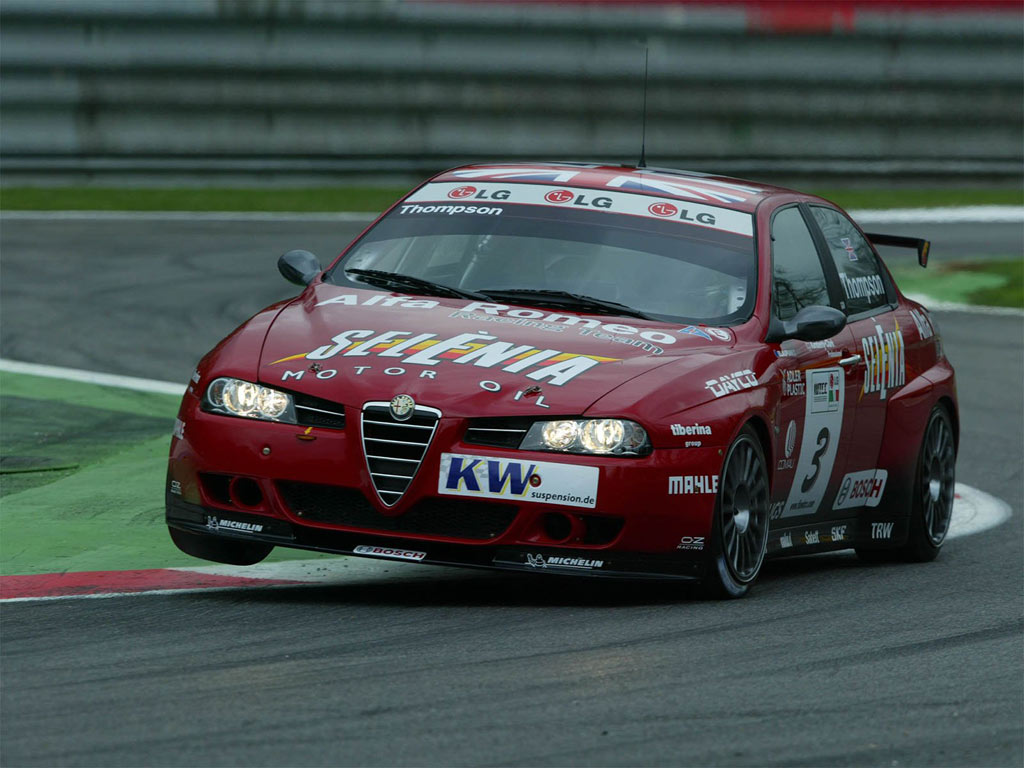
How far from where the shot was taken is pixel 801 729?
16.0 ft

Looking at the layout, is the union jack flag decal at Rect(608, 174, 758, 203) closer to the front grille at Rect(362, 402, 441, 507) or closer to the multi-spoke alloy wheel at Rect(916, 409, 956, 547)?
the multi-spoke alloy wheel at Rect(916, 409, 956, 547)

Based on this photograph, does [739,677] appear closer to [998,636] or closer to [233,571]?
[998,636]

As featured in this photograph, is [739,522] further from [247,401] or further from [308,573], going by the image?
[247,401]

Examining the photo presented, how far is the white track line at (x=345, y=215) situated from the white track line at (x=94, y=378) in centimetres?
717

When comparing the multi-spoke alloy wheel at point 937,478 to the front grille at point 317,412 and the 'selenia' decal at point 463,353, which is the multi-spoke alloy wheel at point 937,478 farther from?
the front grille at point 317,412

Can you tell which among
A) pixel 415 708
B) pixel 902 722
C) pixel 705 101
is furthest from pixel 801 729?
pixel 705 101

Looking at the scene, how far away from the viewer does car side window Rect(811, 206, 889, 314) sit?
831 cm

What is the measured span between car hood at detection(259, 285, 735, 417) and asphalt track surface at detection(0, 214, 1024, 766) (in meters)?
0.68

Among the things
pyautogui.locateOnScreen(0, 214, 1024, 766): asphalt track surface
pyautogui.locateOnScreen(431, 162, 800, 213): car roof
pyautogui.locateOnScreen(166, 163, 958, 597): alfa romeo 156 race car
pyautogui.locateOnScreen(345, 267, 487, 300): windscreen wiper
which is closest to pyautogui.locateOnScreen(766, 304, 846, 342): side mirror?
pyautogui.locateOnScreen(166, 163, 958, 597): alfa romeo 156 race car

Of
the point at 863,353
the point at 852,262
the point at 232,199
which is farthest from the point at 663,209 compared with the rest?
the point at 232,199

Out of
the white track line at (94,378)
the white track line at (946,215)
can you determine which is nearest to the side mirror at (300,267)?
the white track line at (94,378)

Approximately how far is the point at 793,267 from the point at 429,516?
2.28 m

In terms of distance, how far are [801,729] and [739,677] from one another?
0.57 metres

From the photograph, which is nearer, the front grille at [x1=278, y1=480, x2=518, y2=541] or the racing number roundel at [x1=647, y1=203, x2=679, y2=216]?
the front grille at [x1=278, y1=480, x2=518, y2=541]
